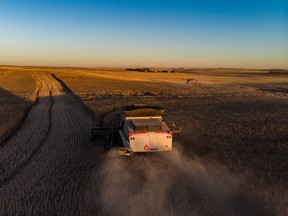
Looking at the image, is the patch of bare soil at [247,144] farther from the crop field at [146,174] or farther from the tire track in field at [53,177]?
the tire track in field at [53,177]

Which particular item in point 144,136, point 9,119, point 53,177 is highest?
point 144,136

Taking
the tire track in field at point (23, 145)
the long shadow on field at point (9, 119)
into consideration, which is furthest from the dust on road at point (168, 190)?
the long shadow on field at point (9, 119)

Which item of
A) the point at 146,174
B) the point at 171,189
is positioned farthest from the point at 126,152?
the point at 171,189

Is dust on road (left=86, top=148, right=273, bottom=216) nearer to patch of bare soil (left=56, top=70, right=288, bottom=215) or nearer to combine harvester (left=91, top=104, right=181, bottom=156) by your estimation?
patch of bare soil (left=56, top=70, right=288, bottom=215)

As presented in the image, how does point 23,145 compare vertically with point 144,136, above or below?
below

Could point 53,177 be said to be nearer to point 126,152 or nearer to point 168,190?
point 126,152

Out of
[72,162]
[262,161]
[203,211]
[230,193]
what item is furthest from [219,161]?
[72,162]
